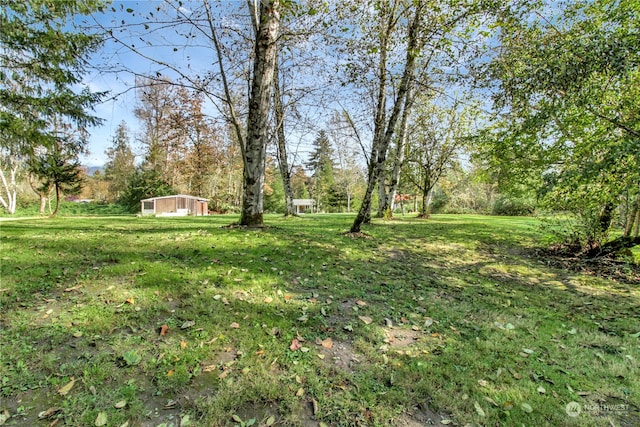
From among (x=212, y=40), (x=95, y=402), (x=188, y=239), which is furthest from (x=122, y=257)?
(x=212, y=40)

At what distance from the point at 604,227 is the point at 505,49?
5038 millimetres

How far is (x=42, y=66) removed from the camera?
25.0 feet

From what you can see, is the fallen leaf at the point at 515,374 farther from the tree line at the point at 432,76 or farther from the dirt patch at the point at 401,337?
the tree line at the point at 432,76

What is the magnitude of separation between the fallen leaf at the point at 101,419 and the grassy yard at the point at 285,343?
0.08 feet

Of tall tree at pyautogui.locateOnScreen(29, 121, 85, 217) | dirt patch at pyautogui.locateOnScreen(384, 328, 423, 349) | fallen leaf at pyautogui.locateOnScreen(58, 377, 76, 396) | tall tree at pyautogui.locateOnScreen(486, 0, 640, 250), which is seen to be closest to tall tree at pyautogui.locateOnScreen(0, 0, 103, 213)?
tall tree at pyautogui.locateOnScreen(29, 121, 85, 217)

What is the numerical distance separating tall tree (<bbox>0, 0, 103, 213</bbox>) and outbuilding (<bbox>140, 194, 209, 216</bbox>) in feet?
46.6

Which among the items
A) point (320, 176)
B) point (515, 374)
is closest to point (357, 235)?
point (515, 374)

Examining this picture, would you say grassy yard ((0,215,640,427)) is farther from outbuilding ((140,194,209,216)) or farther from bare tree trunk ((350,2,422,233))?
outbuilding ((140,194,209,216))

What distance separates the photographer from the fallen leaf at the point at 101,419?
1722mm

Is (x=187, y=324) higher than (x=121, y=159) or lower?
lower

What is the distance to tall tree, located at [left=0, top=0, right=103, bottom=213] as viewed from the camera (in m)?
6.94

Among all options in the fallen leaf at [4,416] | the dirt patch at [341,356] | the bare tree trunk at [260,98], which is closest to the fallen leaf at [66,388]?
the fallen leaf at [4,416]

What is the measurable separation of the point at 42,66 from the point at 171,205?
15.5 meters

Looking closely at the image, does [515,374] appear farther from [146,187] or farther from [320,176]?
[320,176]
